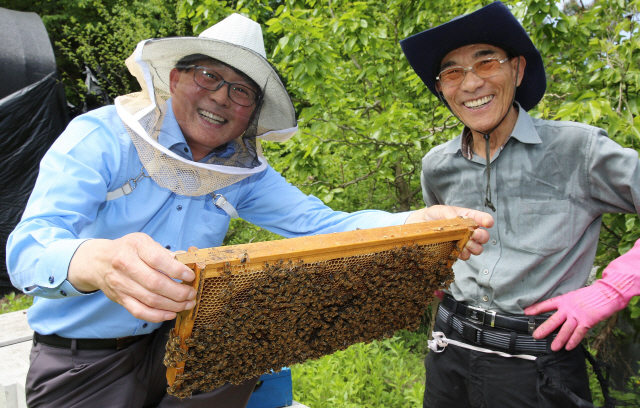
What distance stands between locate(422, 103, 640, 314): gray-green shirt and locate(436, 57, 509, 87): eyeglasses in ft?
0.98

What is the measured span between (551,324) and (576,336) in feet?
0.36

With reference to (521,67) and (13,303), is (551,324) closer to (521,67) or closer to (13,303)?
(521,67)

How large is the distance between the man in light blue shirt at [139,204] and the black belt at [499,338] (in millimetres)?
538

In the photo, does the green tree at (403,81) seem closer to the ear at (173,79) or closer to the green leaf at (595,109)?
the green leaf at (595,109)

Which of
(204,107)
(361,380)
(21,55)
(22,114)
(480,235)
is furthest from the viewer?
(21,55)

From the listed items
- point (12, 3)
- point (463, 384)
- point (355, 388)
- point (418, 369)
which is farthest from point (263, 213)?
point (12, 3)

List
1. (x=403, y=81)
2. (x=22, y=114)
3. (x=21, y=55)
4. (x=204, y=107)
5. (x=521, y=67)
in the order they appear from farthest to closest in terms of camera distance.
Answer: (x=21, y=55) < (x=22, y=114) < (x=403, y=81) < (x=521, y=67) < (x=204, y=107)

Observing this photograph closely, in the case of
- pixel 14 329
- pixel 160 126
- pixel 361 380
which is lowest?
pixel 14 329

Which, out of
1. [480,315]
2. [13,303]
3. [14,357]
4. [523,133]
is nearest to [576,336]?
[480,315]

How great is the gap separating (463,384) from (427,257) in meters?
0.96

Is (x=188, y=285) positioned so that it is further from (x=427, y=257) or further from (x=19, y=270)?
(x=427, y=257)

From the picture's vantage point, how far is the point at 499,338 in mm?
2189

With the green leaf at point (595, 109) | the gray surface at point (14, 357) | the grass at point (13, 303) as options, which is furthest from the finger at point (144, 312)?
the grass at point (13, 303)

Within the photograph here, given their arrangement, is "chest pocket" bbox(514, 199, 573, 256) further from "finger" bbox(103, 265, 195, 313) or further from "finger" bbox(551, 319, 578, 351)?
"finger" bbox(103, 265, 195, 313)
